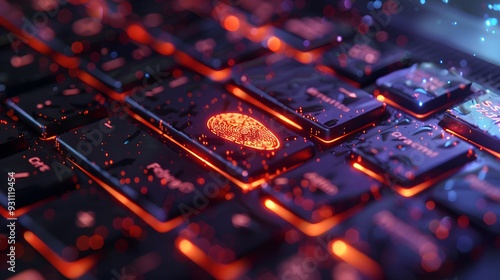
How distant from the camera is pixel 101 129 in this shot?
580mm

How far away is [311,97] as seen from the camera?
604 millimetres

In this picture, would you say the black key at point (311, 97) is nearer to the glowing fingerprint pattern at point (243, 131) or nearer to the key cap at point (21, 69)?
the glowing fingerprint pattern at point (243, 131)

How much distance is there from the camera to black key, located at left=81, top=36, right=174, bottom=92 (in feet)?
2.18

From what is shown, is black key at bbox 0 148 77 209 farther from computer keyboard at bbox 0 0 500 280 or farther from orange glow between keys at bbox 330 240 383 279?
orange glow between keys at bbox 330 240 383 279

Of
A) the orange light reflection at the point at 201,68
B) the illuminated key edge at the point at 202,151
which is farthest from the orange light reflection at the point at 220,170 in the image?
the orange light reflection at the point at 201,68

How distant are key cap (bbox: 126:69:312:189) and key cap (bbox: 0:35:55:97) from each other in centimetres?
12

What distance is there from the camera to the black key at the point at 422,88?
1.94ft

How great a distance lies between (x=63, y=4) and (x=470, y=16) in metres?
0.49

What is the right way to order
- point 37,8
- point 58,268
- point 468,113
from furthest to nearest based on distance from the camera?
point 37,8 < point 468,113 < point 58,268

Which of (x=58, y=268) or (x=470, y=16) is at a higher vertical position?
(x=470, y=16)

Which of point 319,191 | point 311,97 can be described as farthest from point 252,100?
point 319,191

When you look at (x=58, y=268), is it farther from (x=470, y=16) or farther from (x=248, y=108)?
(x=470, y=16)

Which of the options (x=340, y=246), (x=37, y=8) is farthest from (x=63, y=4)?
(x=340, y=246)

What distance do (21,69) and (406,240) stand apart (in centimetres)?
44
